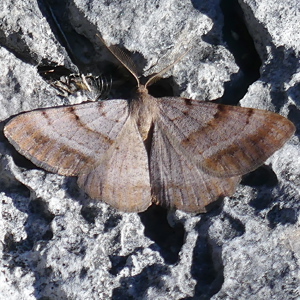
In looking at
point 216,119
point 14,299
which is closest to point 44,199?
point 14,299

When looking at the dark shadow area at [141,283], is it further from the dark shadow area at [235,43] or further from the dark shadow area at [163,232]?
the dark shadow area at [235,43]

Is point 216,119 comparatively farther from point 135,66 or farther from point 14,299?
point 14,299

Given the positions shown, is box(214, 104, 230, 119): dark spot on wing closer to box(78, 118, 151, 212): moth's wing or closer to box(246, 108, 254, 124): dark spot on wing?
box(246, 108, 254, 124): dark spot on wing

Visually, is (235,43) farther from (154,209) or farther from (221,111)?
A: (154,209)

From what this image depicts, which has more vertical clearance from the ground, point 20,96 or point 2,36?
point 2,36

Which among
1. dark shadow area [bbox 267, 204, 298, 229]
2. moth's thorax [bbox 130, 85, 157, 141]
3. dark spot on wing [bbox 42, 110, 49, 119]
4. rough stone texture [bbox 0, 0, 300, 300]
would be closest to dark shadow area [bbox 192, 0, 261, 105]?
rough stone texture [bbox 0, 0, 300, 300]

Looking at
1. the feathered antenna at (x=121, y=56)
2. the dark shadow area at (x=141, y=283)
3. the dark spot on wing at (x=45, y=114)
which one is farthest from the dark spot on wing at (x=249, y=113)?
the dark spot on wing at (x=45, y=114)
